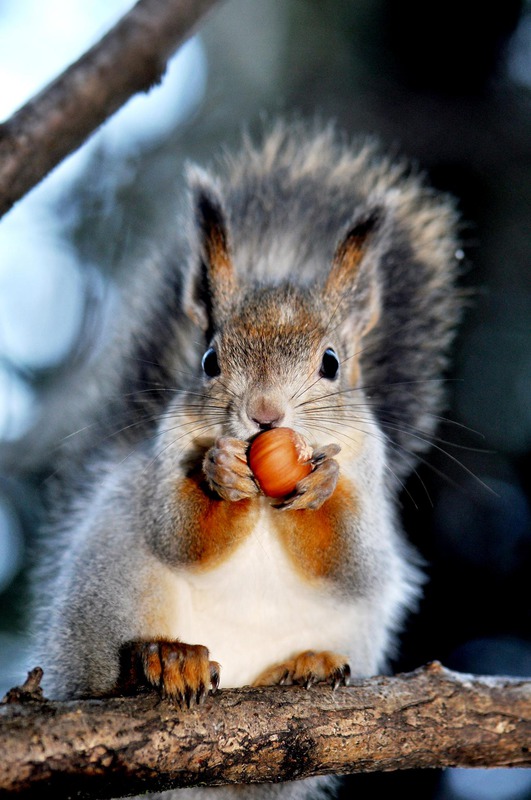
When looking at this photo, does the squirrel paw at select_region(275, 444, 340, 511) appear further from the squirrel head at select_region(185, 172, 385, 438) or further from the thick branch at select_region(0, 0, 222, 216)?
the thick branch at select_region(0, 0, 222, 216)

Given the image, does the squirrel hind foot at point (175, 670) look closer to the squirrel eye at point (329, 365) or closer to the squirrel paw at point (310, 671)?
the squirrel paw at point (310, 671)

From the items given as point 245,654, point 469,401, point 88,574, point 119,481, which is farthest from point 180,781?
point 469,401

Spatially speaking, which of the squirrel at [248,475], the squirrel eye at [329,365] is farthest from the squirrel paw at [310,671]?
the squirrel eye at [329,365]

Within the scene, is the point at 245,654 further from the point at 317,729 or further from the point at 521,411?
the point at 521,411

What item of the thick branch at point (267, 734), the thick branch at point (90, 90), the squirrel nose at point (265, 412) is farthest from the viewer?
the squirrel nose at point (265, 412)

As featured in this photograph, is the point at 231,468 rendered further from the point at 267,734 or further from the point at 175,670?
the point at 267,734

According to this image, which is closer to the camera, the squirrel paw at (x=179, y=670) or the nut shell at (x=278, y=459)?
the squirrel paw at (x=179, y=670)

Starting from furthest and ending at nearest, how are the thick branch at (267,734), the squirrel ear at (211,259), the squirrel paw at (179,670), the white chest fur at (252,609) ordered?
the squirrel ear at (211,259) → the white chest fur at (252,609) → the squirrel paw at (179,670) → the thick branch at (267,734)
